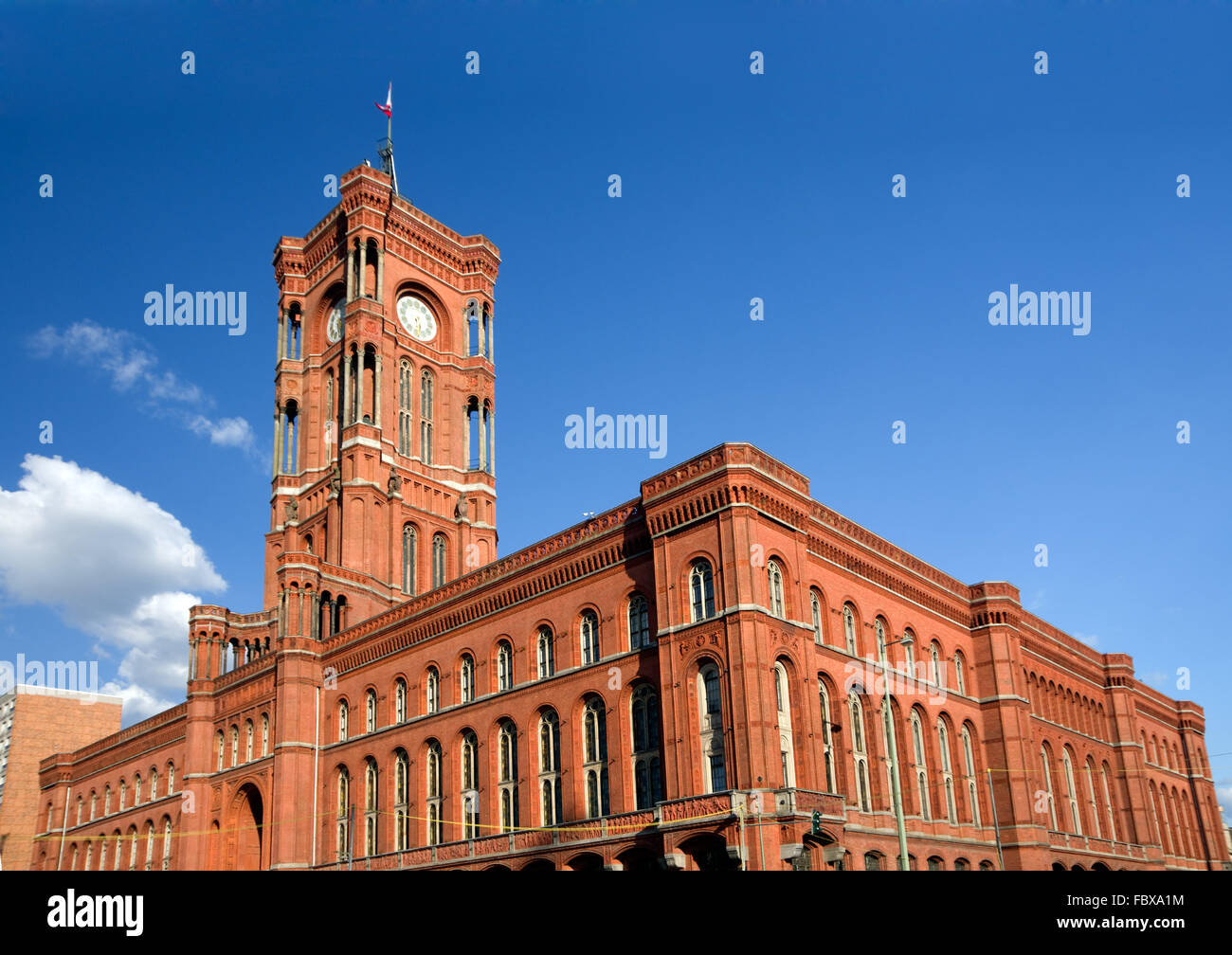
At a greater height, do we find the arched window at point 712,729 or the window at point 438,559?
the window at point 438,559

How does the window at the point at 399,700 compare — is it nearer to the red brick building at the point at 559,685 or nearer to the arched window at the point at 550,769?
the red brick building at the point at 559,685

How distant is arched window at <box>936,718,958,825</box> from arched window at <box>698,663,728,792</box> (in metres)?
16.6

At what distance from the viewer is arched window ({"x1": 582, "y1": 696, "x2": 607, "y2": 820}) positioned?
43.7 meters

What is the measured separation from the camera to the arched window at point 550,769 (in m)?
45.6

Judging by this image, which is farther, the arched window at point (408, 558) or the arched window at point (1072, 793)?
the arched window at point (408, 558)

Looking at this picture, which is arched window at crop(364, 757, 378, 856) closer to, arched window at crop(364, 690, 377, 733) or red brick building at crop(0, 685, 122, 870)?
arched window at crop(364, 690, 377, 733)

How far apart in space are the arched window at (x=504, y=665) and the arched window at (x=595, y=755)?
17.8 feet

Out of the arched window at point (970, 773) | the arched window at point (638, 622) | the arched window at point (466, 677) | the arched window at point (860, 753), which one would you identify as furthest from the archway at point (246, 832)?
the arched window at point (970, 773)

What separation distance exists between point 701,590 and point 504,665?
12.9 m

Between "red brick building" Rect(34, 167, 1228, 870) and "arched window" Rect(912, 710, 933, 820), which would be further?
"arched window" Rect(912, 710, 933, 820)

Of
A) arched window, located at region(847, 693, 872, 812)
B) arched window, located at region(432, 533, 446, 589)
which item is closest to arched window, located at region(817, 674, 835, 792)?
arched window, located at region(847, 693, 872, 812)

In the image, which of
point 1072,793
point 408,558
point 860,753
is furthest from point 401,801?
point 1072,793

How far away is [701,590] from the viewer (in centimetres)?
4100
